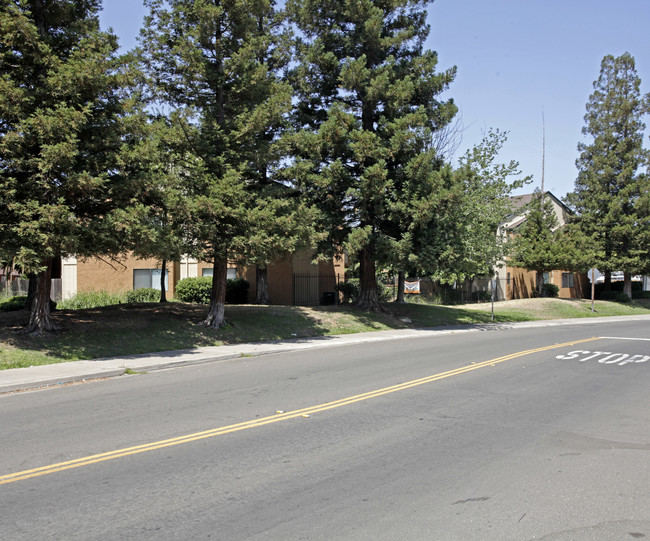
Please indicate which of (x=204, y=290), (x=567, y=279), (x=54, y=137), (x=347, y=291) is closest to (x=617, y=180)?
(x=567, y=279)

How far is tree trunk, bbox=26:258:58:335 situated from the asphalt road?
4.71 metres

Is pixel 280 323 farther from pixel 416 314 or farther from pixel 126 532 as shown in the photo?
pixel 126 532

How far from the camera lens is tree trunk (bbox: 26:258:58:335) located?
13.9 metres

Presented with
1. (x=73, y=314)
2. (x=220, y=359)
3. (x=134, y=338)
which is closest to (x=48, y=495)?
(x=220, y=359)

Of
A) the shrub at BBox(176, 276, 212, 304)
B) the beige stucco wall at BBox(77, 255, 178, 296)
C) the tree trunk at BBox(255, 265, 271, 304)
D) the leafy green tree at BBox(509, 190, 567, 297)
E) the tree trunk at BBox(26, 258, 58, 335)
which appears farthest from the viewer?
the leafy green tree at BBox(509, 190, 567, 297)

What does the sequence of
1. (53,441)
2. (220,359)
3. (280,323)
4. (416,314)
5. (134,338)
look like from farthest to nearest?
(416,314) < (280,323) < (134,338) < (220,359) < (53,441)

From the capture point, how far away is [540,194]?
4072cm

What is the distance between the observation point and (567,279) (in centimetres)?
4747

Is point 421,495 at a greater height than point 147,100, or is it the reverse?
point 147,100

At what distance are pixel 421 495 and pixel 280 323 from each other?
1501 cm

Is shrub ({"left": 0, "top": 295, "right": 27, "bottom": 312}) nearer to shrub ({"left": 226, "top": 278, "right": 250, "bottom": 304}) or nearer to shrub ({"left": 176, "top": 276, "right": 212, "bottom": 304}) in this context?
shrub ({"left": 176, "top": 276, "right": 212, "bottom": 304})

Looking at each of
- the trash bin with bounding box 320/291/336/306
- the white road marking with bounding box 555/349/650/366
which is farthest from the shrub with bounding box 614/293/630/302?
the white road marking with bounding box 555/349/650/366

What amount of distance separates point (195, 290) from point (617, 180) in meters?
34.9

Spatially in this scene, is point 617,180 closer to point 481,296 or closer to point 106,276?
point 481,296
